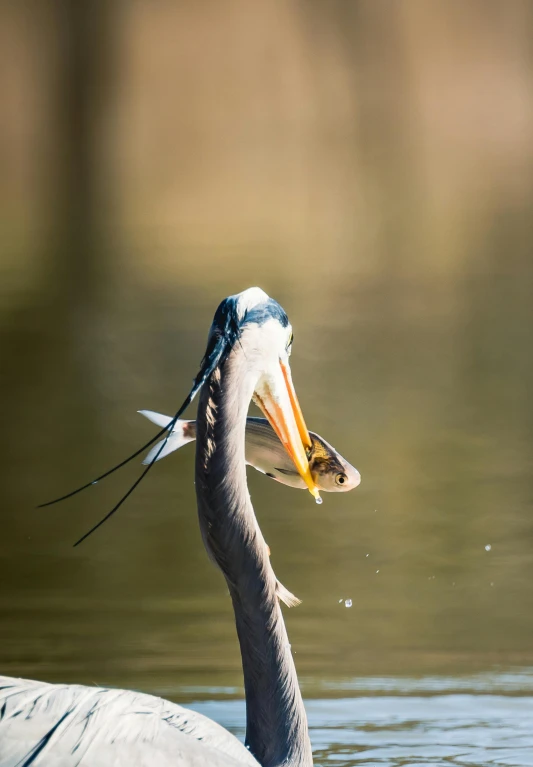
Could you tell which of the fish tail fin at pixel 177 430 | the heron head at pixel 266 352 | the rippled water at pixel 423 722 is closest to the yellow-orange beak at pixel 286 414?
the heron head at pixel 266 352

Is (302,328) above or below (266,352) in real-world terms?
below

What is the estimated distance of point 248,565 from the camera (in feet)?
6.82

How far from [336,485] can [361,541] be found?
1961mm

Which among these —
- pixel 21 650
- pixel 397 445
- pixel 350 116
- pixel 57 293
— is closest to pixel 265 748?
pixel 21 650

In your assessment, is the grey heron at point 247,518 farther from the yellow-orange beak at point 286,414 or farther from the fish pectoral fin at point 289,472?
the fish pectoral fin at point 289,472

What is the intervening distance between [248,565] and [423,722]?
763 mm

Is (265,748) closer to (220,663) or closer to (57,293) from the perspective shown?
(220,663)

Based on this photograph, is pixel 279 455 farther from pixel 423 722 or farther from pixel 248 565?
pixel 423 722

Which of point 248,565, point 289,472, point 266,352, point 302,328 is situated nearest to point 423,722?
point 289,472

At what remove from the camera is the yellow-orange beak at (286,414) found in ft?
7.10

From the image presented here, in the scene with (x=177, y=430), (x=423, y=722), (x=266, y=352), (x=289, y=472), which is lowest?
(x=423, y=722)

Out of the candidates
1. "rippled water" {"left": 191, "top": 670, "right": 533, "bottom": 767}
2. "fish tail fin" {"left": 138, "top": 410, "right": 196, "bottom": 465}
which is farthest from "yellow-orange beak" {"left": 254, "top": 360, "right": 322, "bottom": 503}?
"rippled water" {"left": 191, "top": 670, "right": 533, "bottom": 767}

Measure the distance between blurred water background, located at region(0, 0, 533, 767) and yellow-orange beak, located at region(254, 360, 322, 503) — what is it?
573 millimetres

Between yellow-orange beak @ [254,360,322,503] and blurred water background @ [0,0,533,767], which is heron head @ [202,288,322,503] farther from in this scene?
blurred water background @ [0,0,533,767]
